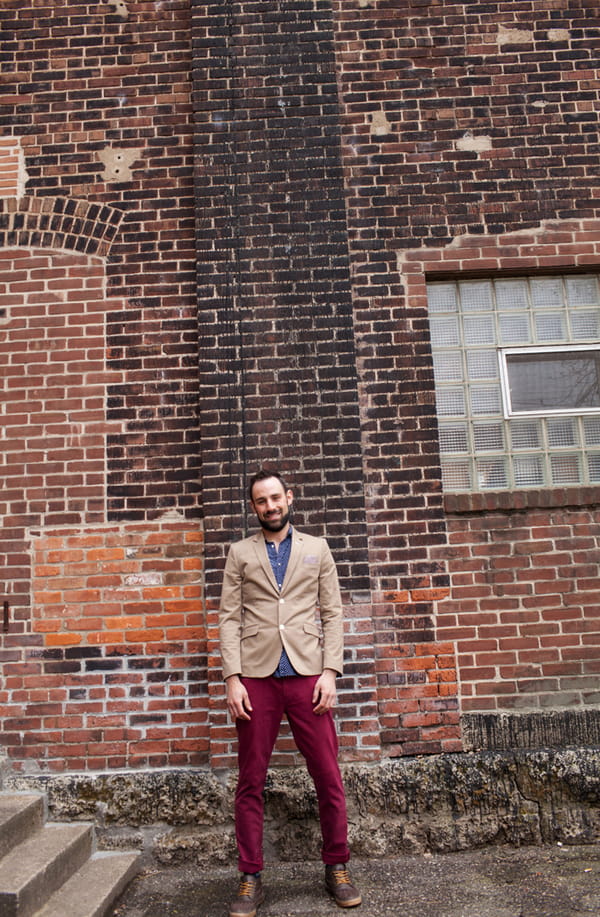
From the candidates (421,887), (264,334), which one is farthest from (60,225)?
(421,887)

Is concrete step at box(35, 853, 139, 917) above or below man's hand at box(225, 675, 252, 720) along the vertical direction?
below

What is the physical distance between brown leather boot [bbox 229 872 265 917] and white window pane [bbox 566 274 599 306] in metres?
3.99

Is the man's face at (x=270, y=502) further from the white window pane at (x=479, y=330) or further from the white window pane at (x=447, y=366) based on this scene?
the white window pane at (x=479, y=330)

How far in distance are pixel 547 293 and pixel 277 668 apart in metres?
3.13

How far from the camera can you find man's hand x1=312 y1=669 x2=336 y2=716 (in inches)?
143

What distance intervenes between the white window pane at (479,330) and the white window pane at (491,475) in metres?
0.82

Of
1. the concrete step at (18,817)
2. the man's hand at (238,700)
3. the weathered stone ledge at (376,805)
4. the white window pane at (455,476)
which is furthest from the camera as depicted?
the white window pane at (455,476)

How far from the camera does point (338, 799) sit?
11.8 feet

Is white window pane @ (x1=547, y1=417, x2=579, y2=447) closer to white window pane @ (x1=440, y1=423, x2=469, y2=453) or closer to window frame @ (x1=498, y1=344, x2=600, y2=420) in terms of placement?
window frame @ (x1=498, y1=344, x2=600, y2=420)

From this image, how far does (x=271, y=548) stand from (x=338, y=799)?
1.26 meters

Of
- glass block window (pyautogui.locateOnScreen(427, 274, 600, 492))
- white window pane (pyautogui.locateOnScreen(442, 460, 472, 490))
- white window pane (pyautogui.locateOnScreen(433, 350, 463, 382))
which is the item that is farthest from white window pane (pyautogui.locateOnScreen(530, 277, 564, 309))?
white window pane (pyautogui.locateOnScreen(442, 460, 472, 490))

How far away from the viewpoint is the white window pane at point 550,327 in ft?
16.4

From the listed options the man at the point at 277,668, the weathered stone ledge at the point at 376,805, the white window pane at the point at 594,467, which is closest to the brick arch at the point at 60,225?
the man at the point at 277,668

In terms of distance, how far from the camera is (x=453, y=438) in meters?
4.85
